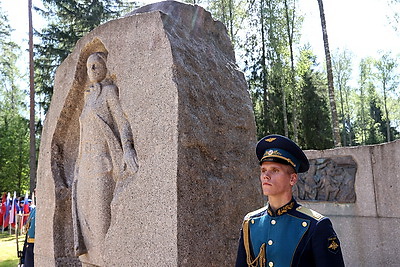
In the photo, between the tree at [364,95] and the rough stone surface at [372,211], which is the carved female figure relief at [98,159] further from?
the tree at [364,95]

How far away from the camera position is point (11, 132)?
1012 inches

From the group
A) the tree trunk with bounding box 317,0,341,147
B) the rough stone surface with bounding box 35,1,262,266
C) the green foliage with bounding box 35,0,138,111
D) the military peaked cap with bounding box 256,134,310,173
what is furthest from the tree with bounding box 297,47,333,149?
the military peaked cap with bounding box 256,134,310,173

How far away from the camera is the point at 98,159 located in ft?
11.6

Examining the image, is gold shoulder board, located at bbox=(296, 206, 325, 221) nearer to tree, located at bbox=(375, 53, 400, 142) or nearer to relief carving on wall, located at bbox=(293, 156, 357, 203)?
relief carving on wall, located at bbox=(293, 156, 357, 203)

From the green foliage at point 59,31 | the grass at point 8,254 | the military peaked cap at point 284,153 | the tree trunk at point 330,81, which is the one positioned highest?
the green foliage at point 59,31

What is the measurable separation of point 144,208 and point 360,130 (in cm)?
3532

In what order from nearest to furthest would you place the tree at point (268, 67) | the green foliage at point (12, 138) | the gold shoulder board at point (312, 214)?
1. the gold shoulder board at point (312, 214)
2. the tree at point (268, 67)
3. the green foliage at point (12, 138)

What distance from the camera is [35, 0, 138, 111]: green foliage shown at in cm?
1728

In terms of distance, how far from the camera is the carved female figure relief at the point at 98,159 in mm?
3426

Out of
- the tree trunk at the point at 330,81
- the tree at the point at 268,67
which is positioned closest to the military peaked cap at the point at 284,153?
the tree trunk at the point at 330,81

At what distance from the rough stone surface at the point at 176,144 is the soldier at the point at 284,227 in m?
0.95

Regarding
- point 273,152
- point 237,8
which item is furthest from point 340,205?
point 237,8

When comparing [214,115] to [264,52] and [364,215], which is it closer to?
[364,215]

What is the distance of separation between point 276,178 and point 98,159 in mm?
2143
